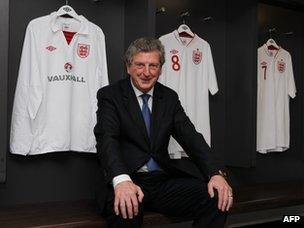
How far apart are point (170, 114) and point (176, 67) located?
33.8 inches

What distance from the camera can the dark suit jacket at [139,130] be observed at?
6.65ft

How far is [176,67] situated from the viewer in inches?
117

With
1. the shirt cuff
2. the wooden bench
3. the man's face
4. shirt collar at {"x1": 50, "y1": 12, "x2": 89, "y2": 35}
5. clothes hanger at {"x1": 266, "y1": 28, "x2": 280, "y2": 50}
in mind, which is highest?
clothes hanger at {"x1": 266, "y1": 28, "x2": 280, "y2": 50}

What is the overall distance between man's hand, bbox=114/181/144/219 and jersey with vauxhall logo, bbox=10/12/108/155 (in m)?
0.85

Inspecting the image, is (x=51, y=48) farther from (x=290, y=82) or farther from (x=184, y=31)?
(x=290, y=82)

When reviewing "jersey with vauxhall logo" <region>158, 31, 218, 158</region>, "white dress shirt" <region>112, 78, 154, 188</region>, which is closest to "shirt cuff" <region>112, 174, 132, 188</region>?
"white dress shirt" <region>112, 78, 154, 188</region>

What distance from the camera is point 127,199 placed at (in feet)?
5.63

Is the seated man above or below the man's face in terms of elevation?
below

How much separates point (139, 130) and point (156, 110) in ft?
0.53

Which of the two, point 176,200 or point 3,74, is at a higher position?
point 3,74

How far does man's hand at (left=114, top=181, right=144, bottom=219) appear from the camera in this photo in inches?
67.7

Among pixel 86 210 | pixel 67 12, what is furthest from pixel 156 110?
pixel 67 12

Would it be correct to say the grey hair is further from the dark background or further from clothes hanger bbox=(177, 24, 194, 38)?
clothes hanger bbox=(177, 24, 194, 38)

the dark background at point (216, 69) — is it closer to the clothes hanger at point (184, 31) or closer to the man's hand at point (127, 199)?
the clothes hanger at point (184, 31)
